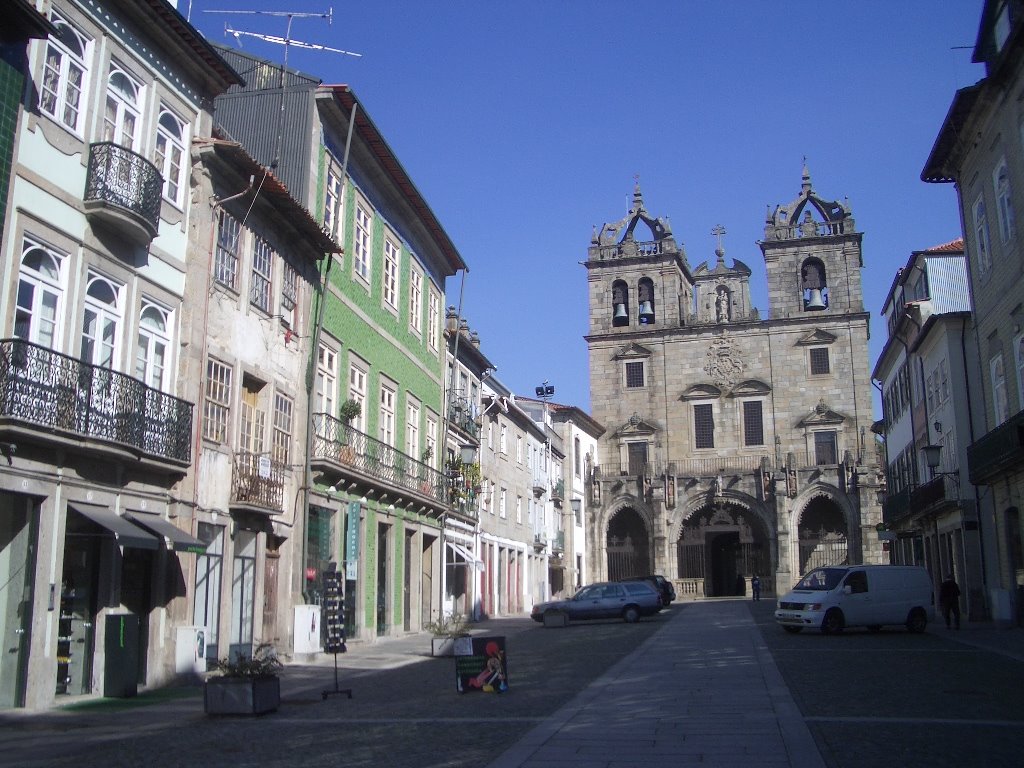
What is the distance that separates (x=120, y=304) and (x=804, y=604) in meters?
17.6

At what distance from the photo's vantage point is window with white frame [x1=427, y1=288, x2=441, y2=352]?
31234 millimetres

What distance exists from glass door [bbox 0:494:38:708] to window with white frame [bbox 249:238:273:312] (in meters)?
7.00

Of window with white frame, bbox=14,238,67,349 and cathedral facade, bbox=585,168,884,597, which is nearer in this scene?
window with white frame, bbox=14,238,67,349

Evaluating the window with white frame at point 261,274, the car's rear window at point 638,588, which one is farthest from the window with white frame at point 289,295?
the car's rear window at point 638,588

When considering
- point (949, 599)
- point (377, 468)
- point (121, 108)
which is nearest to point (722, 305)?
point (949, 599)

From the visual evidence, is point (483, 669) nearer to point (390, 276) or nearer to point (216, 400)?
point (216, 400)

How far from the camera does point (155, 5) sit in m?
15.0

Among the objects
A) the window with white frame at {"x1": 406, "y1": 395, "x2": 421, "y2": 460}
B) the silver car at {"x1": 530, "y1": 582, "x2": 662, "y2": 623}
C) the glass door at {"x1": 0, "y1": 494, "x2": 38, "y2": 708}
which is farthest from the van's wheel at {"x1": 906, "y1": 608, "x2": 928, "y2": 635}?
the glass door at {"x1": 0, "y1": 494, "x2": 38, "y2": 708}

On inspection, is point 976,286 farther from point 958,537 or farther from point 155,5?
point 155,5

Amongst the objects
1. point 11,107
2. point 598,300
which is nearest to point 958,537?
point 11,107

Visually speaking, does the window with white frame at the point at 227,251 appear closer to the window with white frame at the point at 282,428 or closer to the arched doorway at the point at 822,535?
the window with white frame at the point at 282,428

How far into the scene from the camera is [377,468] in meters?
24.5

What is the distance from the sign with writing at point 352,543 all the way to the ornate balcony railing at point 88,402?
7.87 metres

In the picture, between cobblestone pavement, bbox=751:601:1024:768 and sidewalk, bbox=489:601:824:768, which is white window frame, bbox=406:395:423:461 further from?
sidewalk, bbox=489:601:824:768
